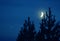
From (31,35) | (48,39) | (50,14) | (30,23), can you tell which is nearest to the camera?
(48,39)

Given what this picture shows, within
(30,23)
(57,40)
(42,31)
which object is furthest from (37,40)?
(30,23)

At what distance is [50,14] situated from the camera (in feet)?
92.7

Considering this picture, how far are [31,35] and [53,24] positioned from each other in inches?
277

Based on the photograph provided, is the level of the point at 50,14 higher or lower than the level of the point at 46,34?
higher

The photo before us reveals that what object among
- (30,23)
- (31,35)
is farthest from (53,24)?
(30,23)

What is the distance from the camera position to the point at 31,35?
33.7m

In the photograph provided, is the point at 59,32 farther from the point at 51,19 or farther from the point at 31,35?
the point at 31,35

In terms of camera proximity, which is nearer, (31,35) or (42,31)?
(42,31)

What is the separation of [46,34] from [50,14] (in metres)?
2.54

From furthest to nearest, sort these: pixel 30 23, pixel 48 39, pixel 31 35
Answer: pixel 30 23 → pixel 31 35 → pixel 48 39

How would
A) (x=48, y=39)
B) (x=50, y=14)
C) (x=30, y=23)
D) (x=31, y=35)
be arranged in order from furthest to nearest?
1. (x=30, y=23)
2. (x=31, y=35)
3. (x=50, y=14)
4. (x=48, y=39)

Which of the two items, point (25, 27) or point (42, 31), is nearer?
point (42, 31)

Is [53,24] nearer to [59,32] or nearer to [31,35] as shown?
[59,32]

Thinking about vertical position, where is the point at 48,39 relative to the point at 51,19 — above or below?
below
